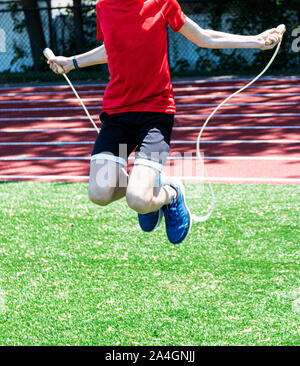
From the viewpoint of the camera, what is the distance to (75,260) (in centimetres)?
514

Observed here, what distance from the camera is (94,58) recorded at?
442 centimetres

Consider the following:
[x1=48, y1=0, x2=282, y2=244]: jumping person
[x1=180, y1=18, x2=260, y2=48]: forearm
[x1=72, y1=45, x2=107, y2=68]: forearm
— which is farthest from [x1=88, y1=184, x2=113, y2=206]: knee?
[x1=180, y1=18, x2=260, y2=48]: forearm

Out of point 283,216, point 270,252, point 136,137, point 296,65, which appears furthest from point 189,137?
point 296,65

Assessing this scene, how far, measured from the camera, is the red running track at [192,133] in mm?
8312

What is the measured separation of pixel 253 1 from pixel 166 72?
14050 millimetres

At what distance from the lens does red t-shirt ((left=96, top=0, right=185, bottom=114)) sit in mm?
3805

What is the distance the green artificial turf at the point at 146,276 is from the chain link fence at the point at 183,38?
36.6ft

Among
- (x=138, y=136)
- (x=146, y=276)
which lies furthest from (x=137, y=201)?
(x=146, y=276)

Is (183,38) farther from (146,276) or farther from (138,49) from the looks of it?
(138,49)

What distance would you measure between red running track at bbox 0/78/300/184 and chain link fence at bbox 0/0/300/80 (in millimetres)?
2295

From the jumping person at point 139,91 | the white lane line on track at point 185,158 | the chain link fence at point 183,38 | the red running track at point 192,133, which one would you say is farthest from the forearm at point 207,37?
the chain link fence at point 183,38

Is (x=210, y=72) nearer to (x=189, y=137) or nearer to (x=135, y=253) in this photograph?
(x=189, y=137)

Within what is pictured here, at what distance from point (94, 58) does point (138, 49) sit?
0.70 meters

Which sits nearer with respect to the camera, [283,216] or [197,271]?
[197,271]
